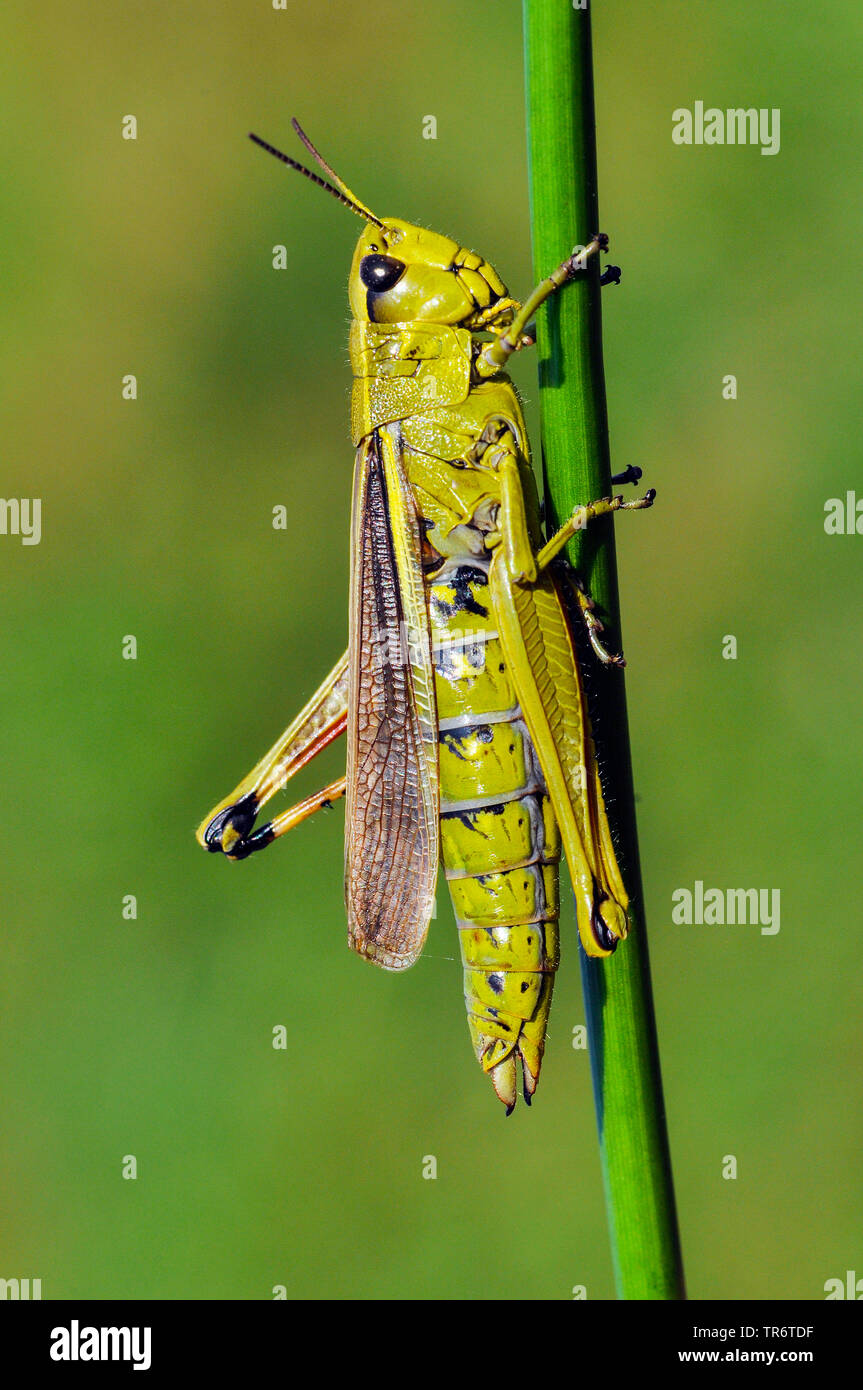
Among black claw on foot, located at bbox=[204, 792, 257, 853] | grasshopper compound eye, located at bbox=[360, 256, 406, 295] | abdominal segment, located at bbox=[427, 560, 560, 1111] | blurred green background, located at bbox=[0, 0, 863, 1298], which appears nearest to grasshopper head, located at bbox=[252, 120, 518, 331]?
grasshopper compound eye, located at bbox=[360, 256, 406, 295]

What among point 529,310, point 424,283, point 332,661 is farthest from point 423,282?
point 332,661

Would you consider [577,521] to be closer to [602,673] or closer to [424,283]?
[602,673]

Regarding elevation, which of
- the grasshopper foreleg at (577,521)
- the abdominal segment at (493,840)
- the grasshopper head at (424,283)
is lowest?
the abdominal segment at (493,840)

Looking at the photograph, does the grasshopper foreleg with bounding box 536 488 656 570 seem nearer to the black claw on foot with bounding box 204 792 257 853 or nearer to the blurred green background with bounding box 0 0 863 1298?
the black claw on foot with bounding box 204 792 257 853

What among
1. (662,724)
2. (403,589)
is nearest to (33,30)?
(662,724)

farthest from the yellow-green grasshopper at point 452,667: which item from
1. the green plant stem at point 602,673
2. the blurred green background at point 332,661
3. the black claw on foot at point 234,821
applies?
the blurred green background at point 332,661

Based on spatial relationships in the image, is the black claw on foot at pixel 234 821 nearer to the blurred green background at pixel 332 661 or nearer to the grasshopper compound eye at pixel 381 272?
the grasshopper compound eye at pixel 381 272
